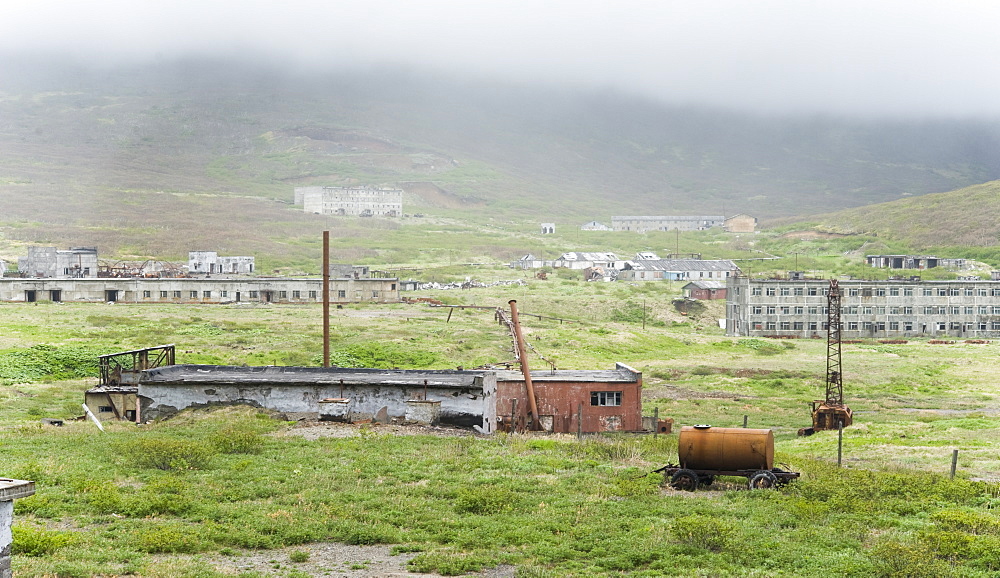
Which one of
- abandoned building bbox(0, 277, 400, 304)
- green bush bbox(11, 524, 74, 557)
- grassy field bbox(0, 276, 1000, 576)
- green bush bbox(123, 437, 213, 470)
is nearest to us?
green bush bbox(11, 524, 74, 557)

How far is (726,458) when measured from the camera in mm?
26391

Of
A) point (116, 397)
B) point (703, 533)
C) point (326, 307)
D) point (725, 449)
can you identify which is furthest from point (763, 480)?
point (326, 307)

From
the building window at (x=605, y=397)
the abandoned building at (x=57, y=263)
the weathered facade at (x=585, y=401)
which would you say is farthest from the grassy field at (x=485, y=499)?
the abandoned building at (x=57, y=263)

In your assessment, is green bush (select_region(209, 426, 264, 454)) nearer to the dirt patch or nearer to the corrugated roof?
the dirt patch

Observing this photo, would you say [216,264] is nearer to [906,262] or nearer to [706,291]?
[706,291]

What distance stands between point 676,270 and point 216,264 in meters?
68.4

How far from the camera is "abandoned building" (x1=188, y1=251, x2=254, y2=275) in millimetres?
137625

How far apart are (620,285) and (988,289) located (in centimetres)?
4680

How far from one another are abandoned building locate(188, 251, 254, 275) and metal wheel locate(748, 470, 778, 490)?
11515 cm

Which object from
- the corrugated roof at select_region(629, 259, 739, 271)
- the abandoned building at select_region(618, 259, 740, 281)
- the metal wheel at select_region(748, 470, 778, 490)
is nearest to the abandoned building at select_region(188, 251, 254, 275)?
the abandoned building at select_region(618, 259, 740, 281)

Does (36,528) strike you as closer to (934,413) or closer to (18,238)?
(934,413)

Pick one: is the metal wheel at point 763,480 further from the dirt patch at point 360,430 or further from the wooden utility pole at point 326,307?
the wooden utility pole at point 326,307

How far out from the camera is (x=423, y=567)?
1892 centimetres

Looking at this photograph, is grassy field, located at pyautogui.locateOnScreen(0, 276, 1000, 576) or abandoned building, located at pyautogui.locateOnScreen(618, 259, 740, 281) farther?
abandoned building, located at pyautogui.locateOnScreen(618, 259, 740, 281)
